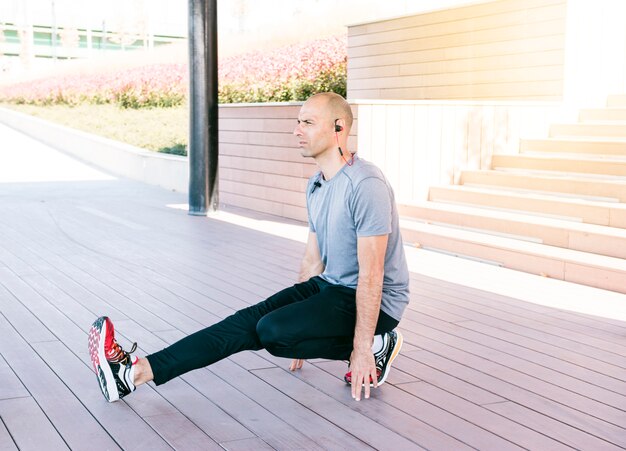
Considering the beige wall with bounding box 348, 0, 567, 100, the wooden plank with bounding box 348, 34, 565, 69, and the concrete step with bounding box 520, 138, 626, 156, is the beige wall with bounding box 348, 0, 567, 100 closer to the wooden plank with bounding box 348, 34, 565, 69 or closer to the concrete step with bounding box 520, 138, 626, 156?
the wooden plank with bounding box 348, 34, 565, 69

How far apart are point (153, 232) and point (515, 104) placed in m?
3.62

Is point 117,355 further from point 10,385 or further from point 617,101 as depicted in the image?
point 617,101

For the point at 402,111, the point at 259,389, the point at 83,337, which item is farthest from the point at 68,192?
the point at 259,389

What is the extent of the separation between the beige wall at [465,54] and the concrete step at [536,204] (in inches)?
63.1

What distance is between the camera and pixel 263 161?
930 cm

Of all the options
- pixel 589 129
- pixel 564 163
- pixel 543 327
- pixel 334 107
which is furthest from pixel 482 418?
pixel 589 129

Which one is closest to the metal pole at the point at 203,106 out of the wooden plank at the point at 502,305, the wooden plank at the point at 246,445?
the wooden plank at the point at 502,305

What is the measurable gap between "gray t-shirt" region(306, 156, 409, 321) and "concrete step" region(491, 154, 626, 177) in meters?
4.22

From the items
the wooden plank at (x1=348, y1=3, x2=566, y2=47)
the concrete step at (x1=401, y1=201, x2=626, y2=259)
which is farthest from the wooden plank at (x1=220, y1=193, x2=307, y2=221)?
the wooden plank at (x1=348, y1=3, x2=566, y2=47)

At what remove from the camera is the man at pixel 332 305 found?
3070mm

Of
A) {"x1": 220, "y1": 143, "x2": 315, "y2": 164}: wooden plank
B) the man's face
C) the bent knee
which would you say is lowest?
the bent knee

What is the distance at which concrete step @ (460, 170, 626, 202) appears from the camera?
21.5 feet

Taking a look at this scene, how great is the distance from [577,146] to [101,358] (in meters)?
5.61

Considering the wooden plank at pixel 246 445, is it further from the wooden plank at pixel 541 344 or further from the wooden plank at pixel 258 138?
the wooden plank at pixel 258 138
